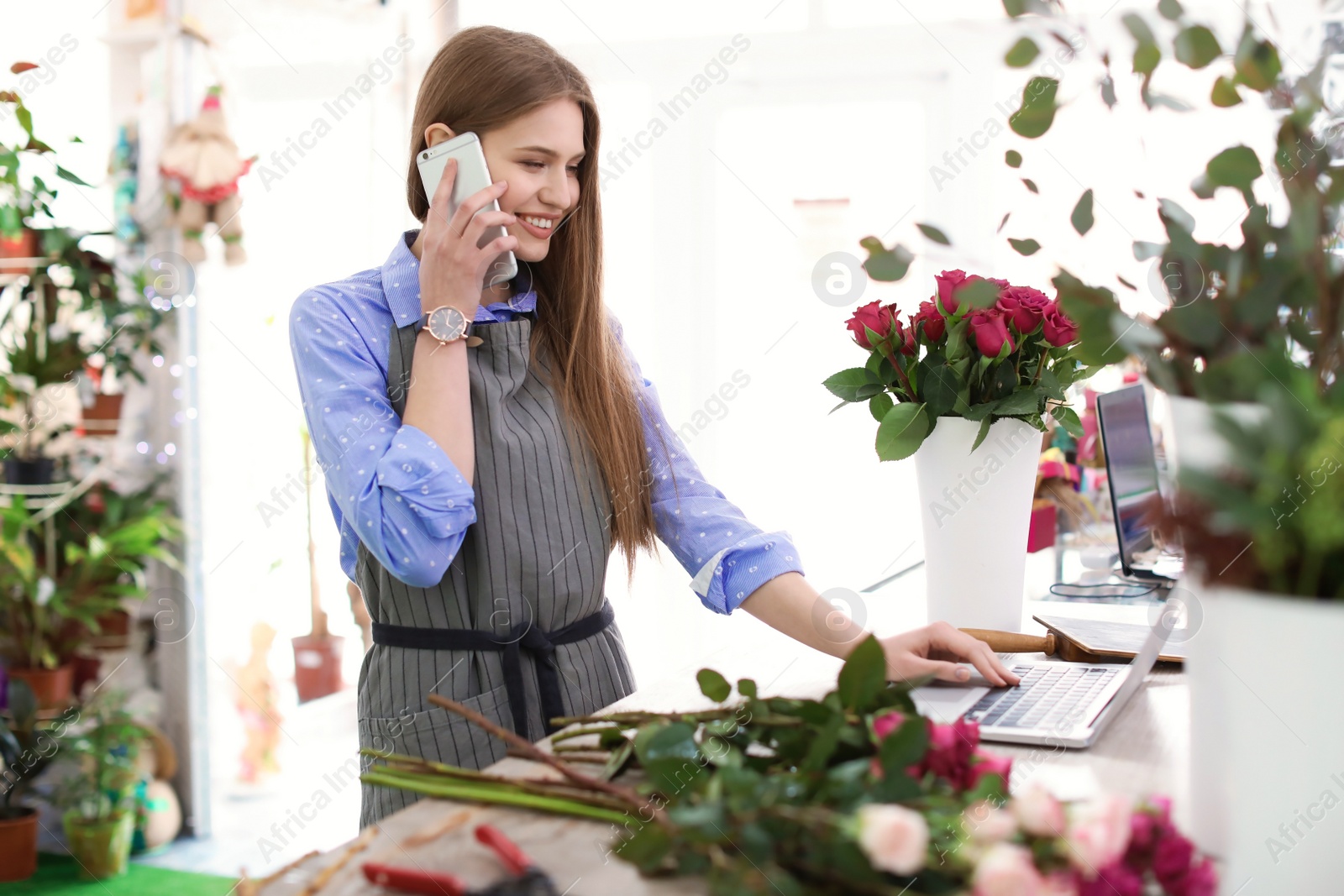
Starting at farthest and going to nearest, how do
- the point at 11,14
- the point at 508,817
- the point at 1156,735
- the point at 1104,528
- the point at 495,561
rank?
the point at 11,14, the point at 1104,528, the point at 495,561, the point at 1156,735, the point at 508,817

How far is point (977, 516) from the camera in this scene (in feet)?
4.54

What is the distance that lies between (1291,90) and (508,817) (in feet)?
2.14

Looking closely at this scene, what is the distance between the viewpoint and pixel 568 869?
657 mm

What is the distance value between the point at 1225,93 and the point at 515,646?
936mm

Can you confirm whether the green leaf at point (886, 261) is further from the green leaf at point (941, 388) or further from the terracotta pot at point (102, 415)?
the terracotta pot at point (102, 415)

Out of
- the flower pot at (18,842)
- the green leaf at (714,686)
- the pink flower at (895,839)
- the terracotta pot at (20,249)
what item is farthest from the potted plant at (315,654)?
the pink flower at (895,839)

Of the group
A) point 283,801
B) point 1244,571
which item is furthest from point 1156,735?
point 283,801

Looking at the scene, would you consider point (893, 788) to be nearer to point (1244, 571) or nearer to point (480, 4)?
point (1244, 571)

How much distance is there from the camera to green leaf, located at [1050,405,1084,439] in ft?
4.56

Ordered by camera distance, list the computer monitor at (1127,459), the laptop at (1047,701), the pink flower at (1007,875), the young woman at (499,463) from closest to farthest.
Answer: the pink flower at (1007,875) → the laptop at (1047,701) → the young woman at (499,463) → the computer monitor at (1127,459)

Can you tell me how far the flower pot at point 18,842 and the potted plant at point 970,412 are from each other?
2368mm

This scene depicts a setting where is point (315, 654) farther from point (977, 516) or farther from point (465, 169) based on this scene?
point (977, 516)

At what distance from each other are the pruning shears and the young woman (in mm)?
542

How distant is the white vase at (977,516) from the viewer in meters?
1.35
